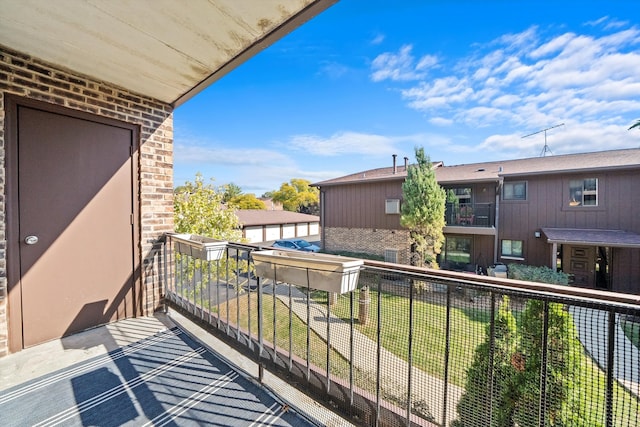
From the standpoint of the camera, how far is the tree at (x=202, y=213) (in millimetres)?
4324

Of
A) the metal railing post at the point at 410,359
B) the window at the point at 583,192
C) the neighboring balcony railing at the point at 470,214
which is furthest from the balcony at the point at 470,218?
the metal railing post at the point at 410,359

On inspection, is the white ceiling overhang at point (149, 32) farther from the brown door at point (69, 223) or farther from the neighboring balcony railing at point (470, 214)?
the neighboring balcony railing at point (470, 214)

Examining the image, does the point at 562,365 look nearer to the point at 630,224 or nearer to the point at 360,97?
the point at 360,97

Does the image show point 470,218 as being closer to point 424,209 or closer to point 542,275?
point 424,209

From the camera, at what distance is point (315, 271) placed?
1.38 meters

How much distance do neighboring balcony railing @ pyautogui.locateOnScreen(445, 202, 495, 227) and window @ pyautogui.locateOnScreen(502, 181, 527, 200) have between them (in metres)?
0.77

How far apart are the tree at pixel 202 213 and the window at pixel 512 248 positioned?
10.3 metres

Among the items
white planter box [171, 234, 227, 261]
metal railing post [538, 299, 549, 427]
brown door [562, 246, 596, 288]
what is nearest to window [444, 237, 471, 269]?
brown door [562, 246, 596, 288]

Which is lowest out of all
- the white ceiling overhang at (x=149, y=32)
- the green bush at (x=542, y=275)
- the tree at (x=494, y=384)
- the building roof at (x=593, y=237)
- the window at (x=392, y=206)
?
the green bush at (x=542, y=275)

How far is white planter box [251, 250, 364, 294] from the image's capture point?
51.2 inches

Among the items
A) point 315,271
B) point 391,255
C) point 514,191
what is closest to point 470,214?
point 514,191

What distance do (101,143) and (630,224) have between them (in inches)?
536

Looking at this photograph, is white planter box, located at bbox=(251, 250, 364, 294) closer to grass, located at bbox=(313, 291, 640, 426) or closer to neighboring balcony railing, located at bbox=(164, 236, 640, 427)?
neighboring balcony railing, located at bbox=(164, 236, 640, 427)

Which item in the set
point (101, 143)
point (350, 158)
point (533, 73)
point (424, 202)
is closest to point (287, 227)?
point (350, 158)
